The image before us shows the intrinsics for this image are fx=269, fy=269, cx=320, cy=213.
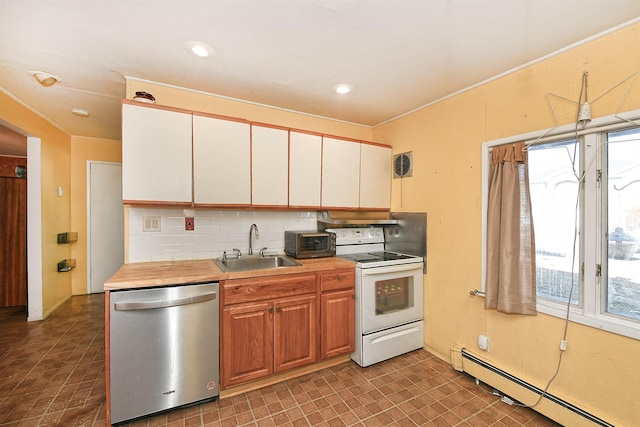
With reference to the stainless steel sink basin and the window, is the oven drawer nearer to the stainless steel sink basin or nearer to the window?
the stainless steel sink basin

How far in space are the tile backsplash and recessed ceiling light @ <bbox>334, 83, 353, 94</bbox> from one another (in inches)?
52.3

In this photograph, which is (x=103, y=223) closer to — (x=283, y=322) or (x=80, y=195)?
(x=80, y=195)

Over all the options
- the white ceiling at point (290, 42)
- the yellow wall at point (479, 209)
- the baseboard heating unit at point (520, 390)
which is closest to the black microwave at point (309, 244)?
the yellow wall at point (479, 209)

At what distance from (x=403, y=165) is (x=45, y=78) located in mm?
3403

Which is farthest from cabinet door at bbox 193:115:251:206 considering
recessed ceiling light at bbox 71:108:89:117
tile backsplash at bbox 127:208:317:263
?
recessed ceiling light at bbox 71:108:89:117

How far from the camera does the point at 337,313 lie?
2.42 meters

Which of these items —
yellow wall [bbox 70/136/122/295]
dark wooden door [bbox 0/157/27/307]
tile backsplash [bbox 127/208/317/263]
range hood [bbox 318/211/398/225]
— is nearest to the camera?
tile backsplash [bbox 127/208/317/263]

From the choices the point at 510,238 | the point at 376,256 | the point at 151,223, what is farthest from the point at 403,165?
the point at 151,223

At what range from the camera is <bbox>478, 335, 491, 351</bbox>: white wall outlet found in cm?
223

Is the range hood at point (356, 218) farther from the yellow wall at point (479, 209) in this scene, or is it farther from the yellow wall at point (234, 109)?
the yellow wall at point (234, 109)

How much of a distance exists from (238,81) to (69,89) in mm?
1647

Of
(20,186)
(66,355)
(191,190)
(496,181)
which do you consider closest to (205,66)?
(191,190)

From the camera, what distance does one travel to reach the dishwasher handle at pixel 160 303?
1.69 meters

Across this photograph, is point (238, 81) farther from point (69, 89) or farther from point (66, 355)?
point (66, 355)
